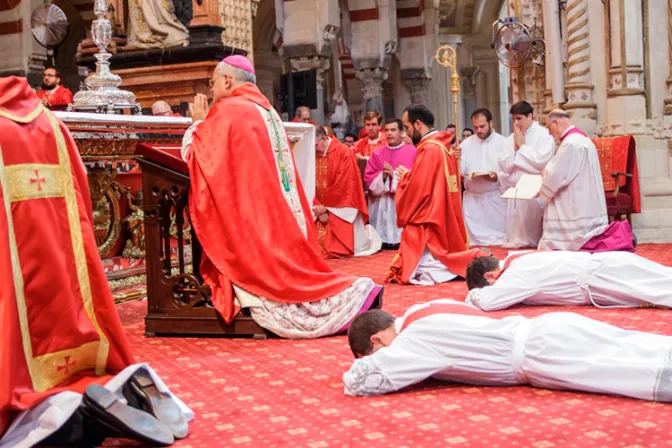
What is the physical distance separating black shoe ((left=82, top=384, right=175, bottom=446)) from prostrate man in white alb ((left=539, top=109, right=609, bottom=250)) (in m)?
5.74

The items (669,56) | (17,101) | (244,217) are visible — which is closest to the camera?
(17,101)

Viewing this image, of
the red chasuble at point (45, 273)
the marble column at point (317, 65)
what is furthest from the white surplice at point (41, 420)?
the marble column at point (317, 65)

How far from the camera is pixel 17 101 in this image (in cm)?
352

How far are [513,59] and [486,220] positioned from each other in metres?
4.64

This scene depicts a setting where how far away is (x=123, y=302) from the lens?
21.9 feet

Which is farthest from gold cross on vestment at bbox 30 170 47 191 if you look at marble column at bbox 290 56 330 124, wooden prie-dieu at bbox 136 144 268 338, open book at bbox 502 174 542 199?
marble column at bbox 290 56 330 124

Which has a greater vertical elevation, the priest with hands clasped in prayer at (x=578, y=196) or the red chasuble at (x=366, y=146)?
the red chasuble at (x=366, y=146)

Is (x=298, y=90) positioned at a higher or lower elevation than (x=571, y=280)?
higher

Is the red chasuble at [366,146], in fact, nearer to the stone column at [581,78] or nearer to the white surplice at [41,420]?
the stone column at [581,78]

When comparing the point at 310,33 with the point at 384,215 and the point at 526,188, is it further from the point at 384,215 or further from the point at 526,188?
the point at 526,188

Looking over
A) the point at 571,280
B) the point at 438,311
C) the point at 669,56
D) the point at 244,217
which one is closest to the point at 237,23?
the point at 669,56

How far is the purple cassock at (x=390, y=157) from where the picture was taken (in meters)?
10.2

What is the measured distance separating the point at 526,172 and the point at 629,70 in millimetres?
1806

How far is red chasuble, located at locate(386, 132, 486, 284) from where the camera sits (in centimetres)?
764
